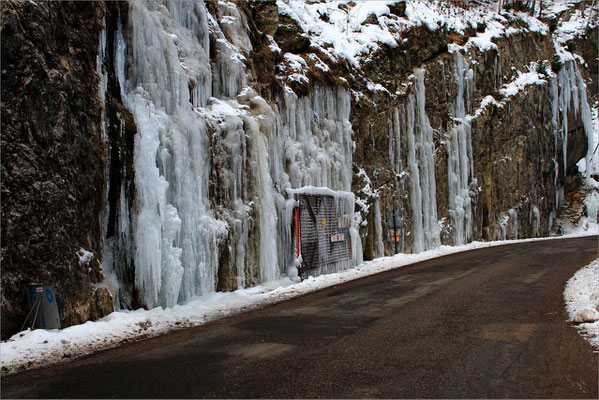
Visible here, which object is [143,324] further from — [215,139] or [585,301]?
[585,301]

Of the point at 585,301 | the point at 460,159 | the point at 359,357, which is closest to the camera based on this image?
the point at 359,357

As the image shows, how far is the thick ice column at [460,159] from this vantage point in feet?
76.9

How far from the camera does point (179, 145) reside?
9414 mm

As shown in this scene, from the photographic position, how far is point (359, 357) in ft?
17.5

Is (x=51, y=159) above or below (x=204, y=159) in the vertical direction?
below

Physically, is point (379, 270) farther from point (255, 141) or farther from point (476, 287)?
point (255, 141)

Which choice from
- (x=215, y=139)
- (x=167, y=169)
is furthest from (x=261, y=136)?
(x=167, y=169)

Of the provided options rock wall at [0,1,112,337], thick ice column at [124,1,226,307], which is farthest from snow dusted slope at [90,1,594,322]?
rock wall at [0,1,112,337]

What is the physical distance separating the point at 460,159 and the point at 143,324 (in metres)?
20.9

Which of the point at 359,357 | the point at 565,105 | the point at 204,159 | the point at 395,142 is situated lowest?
the point at 359,357

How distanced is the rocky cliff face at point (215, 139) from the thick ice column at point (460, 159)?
0.12 m

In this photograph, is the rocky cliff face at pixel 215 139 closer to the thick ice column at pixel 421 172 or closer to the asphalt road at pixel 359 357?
the thick ice column at pixel 421 172

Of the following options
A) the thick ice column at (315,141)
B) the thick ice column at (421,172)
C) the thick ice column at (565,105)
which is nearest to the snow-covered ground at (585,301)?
the thick ice column at (315,141)

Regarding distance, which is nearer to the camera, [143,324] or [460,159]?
[143,324]
